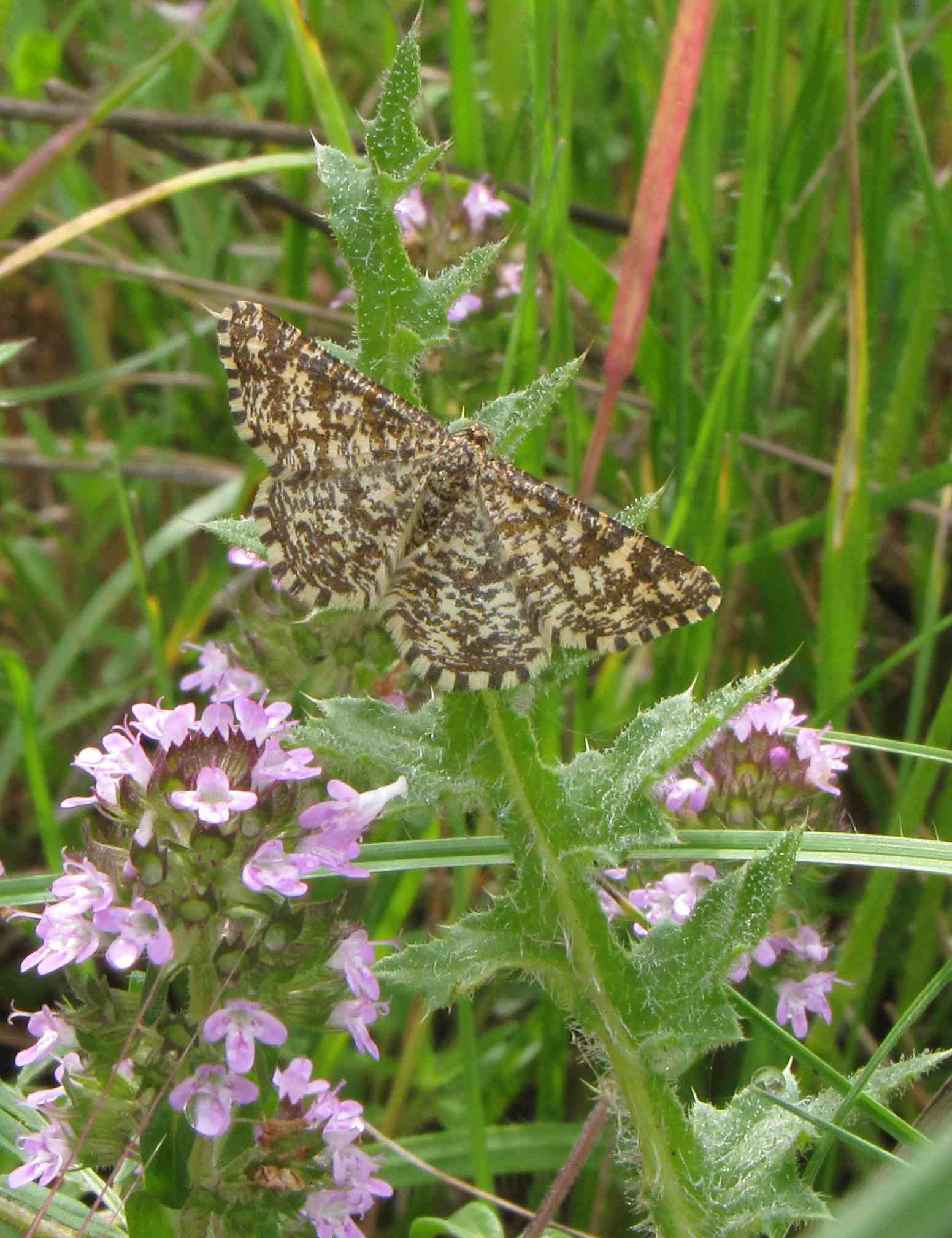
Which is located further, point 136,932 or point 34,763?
point 34,763

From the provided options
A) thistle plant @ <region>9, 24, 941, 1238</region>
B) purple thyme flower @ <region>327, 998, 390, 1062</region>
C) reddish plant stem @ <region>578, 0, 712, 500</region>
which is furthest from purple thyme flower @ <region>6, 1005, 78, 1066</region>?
reddish plant stem @ <region>578, 0, 712, 500</region>

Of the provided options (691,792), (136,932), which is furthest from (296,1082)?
(691,792)

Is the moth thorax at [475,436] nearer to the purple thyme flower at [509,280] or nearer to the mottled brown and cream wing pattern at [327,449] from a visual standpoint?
the mottled brown and cream wing pattern at [327,449]

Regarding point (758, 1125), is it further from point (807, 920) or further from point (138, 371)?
point (138, 371)

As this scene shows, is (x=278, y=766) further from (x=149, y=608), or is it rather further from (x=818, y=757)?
(x=149, y=608)

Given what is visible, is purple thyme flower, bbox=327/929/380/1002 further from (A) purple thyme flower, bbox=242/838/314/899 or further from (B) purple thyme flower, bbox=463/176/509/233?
(B) purple thyme flower, bbox=463/176/509/233
